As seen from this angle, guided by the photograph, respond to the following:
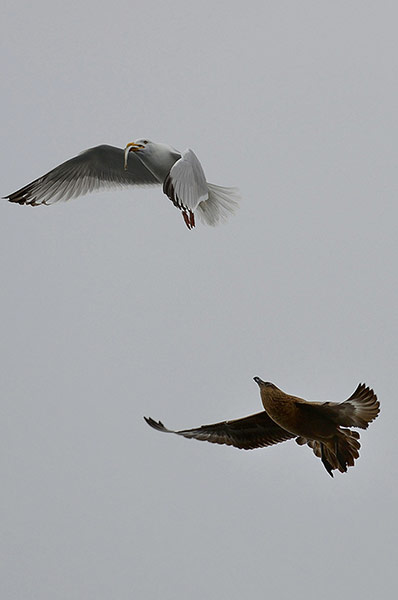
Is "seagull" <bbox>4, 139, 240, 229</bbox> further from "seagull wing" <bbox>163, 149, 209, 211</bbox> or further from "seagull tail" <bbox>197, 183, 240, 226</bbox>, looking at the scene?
"seagull wing" <bbox>163, 149, 209, 211</bbox>

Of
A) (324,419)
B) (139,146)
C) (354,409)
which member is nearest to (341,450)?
(324,419)

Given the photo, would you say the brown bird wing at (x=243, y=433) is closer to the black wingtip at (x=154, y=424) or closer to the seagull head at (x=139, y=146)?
the black wingtip at (x=154, y=424)

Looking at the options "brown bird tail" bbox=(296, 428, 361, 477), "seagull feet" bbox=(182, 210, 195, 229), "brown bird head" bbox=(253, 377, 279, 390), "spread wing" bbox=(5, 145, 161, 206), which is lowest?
"brown bird tail" bbox=(296, 428, 361, 477)

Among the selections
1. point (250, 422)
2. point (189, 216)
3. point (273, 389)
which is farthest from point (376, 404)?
point (189, 216)

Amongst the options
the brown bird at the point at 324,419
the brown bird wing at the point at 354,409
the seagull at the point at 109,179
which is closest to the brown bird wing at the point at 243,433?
the brown bird at the point at 324,419

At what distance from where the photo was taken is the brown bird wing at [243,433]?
3.79m

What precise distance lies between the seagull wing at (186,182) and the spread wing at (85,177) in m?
0.83

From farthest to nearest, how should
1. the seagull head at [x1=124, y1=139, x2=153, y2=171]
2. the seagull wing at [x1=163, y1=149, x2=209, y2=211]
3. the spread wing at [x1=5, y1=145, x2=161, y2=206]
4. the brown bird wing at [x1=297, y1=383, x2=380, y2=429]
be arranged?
the spread wing at [x1=5, y1=145, x2=161, y2=206]
the seagull head at [x1=124, y1=139, x2=153, y2=171]
the seagull wing at [x1=163, y1=149, x2=209, y2=211]
the brown bird wing at [x1=297, y1=383, x2=380, y2=429]

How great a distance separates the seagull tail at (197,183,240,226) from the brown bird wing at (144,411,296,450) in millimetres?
1241

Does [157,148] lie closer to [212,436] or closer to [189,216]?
[189,216]

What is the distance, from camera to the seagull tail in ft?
15.4

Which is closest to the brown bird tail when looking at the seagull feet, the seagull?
the seagull feet

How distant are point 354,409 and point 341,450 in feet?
0.94

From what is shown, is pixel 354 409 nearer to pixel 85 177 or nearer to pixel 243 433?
pixel 243 433
